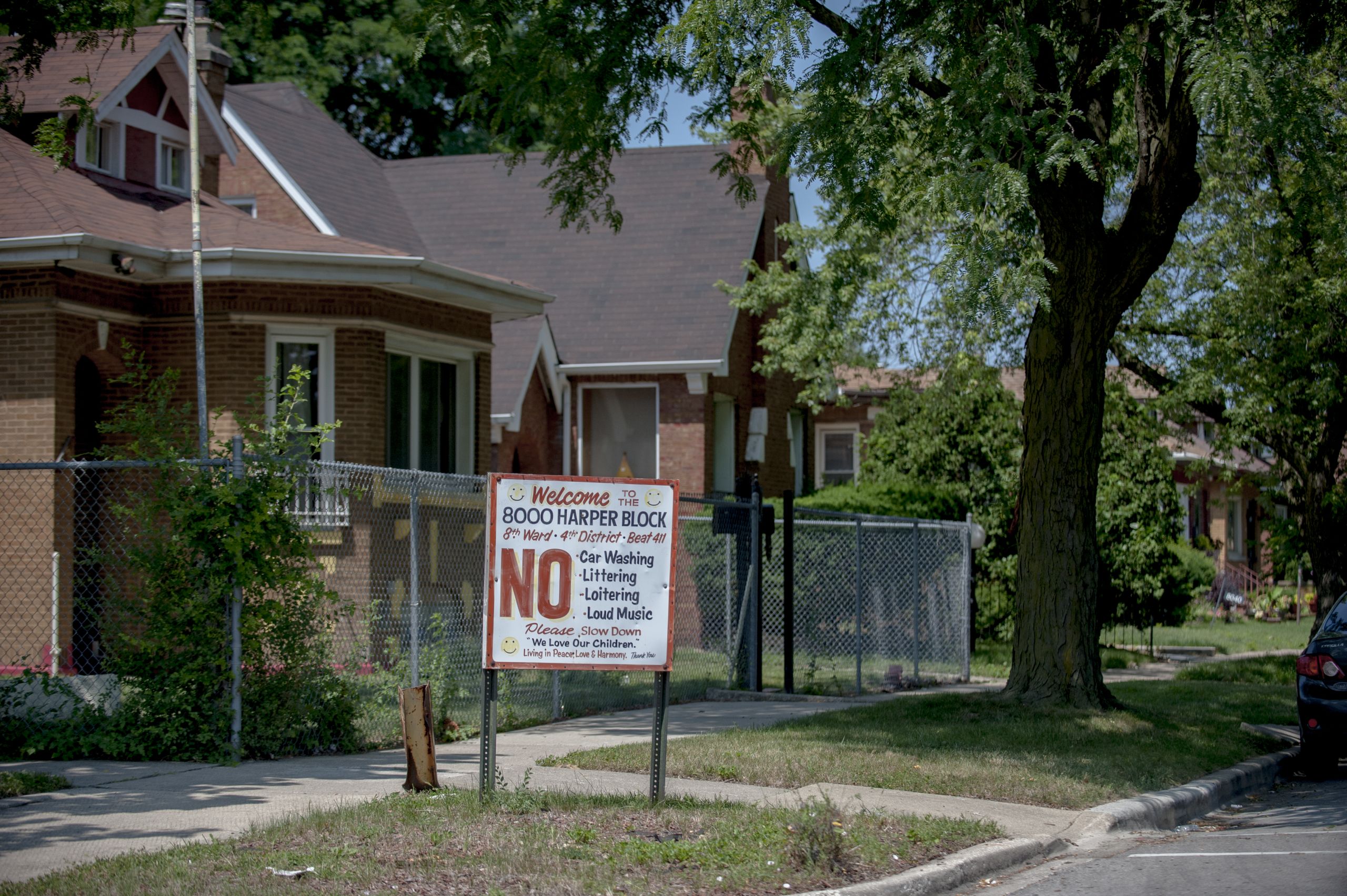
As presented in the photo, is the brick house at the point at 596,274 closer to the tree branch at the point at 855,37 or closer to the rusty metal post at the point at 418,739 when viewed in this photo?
the tree branch at the point at 855,37

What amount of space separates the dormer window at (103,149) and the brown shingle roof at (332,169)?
3189mm

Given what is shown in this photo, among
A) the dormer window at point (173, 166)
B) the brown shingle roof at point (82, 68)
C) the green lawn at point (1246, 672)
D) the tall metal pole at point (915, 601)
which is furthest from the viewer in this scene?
the green lawn at point (1246, 672)

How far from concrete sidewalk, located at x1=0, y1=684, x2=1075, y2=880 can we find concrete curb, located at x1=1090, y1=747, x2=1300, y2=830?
0.36m

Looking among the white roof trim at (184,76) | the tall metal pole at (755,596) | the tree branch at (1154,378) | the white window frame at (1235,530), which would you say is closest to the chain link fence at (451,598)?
the tall metal pole at (755,596)

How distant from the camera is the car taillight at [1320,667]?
10.3 metres

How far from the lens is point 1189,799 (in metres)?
8.84

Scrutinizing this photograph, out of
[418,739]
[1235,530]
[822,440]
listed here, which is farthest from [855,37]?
[1235,530]

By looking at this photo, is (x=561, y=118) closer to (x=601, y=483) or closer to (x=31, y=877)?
(x=601, y=483)

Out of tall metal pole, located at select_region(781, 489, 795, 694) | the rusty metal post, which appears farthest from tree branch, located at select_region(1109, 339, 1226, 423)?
the rusty metal post

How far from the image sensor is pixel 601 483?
7574mm

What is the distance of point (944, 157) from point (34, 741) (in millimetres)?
7898

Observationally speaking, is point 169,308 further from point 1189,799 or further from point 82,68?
point 1189,799

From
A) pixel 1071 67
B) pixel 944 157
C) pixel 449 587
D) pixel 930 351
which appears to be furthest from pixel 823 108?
pixel 930 351

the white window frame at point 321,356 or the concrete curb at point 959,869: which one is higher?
the white window frame at point 321,356
